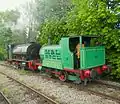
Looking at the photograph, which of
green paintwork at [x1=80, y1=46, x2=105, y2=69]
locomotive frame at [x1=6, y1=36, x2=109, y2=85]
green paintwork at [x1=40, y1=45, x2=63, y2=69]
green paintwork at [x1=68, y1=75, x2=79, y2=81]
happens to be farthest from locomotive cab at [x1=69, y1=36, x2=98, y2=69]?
green paintwork at [x1=40, y1=45, x2=63, y2=69]

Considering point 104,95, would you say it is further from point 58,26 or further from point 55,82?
point 58,26

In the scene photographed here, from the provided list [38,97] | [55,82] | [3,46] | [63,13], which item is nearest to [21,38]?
[3,46]

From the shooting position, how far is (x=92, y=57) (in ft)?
32.2

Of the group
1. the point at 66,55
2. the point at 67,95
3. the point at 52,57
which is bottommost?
the point at 67,95

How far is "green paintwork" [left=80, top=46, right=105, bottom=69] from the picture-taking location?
9266 mm

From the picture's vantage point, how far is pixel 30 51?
16.3 m

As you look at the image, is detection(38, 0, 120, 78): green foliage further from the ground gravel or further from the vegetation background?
the ground gravel

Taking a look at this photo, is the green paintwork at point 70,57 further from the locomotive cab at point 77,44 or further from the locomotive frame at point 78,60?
the locomotive cab at point 77,44

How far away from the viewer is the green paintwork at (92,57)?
9266 millimetres

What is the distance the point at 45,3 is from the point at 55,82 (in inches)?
569

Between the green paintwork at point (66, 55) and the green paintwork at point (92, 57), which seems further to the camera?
the green paintwork at point (66, 55)

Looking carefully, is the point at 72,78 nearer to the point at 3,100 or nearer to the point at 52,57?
the point at 52,57

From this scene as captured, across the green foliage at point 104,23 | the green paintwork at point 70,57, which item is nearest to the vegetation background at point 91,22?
the green foliage at point 104,23

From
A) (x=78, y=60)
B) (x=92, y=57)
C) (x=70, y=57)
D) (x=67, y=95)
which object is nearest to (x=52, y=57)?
(x=70, y=57)
